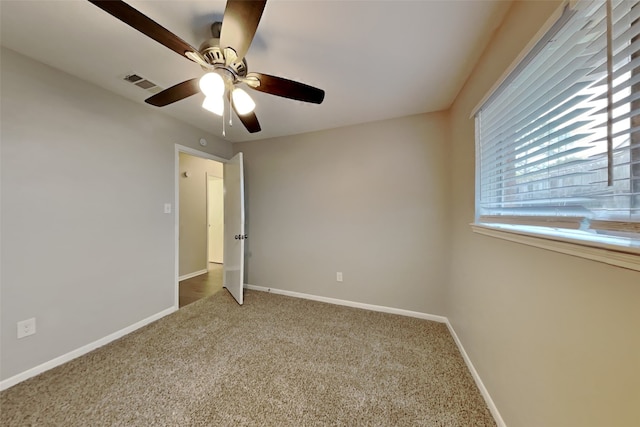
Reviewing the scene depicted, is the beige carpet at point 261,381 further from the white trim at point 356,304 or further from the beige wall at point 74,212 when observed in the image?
the beige wall at point 74,212

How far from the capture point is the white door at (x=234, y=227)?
106 inches

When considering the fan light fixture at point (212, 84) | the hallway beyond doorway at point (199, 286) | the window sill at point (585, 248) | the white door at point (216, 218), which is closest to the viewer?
the window sill at point (585, 248)

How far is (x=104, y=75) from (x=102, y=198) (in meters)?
1.02

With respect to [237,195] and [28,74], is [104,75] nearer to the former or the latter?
[28,74]

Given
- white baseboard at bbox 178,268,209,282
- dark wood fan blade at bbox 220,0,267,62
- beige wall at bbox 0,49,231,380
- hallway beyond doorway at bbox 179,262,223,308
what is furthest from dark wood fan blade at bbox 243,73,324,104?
white baseboard at bbox 178,268,209,282

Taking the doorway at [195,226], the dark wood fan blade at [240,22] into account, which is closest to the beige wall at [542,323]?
the dark wood fan blade at [240,22]

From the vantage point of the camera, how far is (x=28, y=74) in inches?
60.4

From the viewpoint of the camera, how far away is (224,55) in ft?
3.78

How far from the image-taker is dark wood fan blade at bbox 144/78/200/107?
4.39 ft

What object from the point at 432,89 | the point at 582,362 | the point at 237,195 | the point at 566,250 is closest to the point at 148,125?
the point at 237,195

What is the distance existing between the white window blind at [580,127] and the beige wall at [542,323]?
136 mm

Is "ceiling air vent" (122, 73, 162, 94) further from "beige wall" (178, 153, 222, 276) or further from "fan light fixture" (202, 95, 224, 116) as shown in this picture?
"beige wall" (178, 153, 222, 276)

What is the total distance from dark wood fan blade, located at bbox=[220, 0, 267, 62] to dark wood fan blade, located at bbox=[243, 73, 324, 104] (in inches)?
6.6

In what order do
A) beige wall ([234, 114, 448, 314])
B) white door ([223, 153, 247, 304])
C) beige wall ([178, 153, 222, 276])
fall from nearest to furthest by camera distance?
beige wall ([234, 114, 448, 314]), white door ([223, 153, 247, 304]), beige wall ([178, 153, 222, 276])
